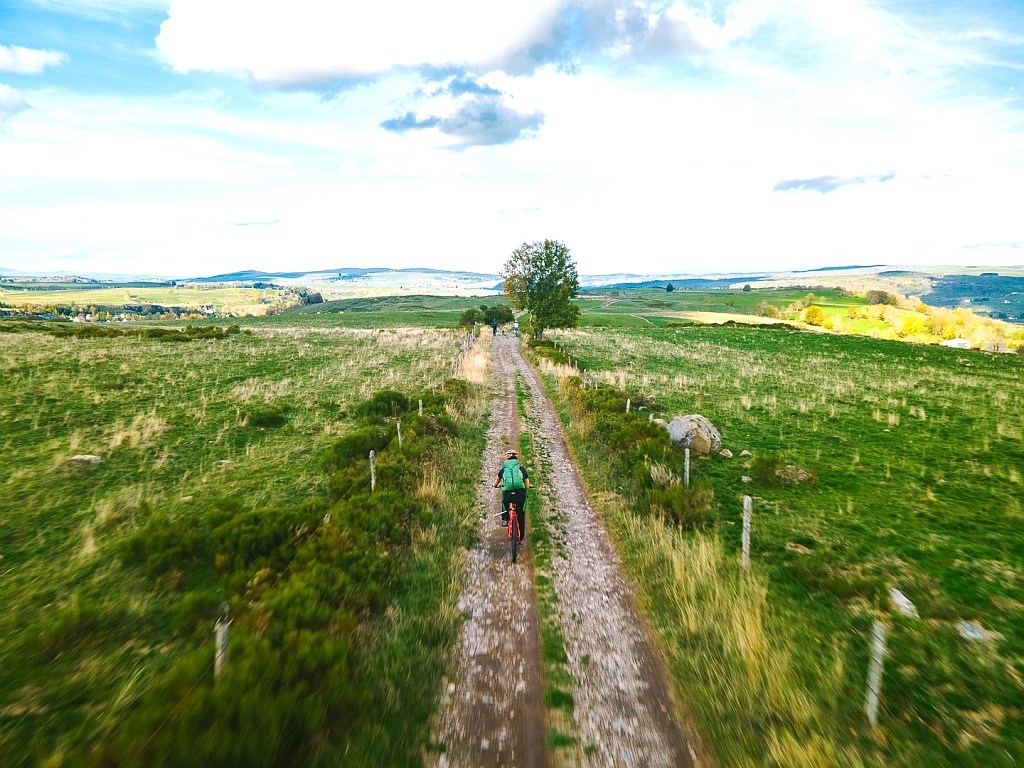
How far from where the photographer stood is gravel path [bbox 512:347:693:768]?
18.3 ft

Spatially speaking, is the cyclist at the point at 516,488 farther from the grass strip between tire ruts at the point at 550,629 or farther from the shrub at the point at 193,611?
the shrub at the point at 193,611

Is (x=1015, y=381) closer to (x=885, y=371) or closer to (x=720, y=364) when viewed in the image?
(x=885, y=371)

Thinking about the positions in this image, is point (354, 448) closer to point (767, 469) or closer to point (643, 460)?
point (643, 460)

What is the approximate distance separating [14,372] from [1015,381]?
54.9m

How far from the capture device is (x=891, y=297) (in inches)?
5408

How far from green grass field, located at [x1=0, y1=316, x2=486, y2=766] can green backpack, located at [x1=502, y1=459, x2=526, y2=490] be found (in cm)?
183

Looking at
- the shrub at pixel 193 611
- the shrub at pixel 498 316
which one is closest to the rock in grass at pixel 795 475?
the shrub at pixel 193 611

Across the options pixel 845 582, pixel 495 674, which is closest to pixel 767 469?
pixel 845 582

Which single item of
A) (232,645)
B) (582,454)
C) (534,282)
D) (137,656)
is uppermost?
(534,282)

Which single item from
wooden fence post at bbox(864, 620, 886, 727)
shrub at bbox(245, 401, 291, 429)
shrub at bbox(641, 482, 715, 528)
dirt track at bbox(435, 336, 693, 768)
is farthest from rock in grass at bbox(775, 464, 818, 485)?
shrub at bbox(245, 401, 291, 429)

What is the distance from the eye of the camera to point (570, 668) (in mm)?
6836

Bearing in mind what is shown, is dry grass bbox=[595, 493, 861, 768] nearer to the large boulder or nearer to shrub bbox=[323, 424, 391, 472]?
the large boulder

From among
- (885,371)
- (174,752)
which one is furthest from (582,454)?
(885,371)

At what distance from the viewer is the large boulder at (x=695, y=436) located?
53.1ft
